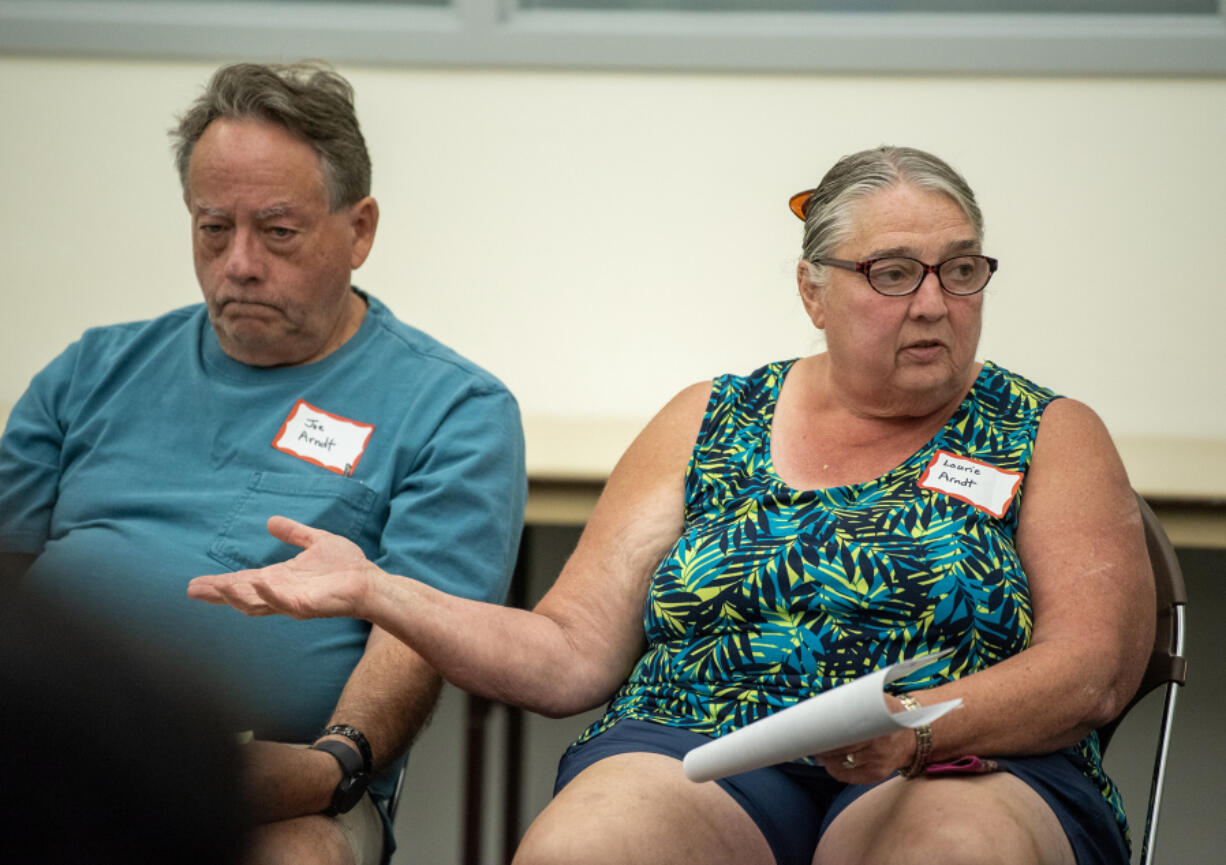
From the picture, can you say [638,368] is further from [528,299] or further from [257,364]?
[257,364]

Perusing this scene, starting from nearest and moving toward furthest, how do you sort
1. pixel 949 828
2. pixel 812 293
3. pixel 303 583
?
pixel 949 828
pixel 303 583
pixel 812 293

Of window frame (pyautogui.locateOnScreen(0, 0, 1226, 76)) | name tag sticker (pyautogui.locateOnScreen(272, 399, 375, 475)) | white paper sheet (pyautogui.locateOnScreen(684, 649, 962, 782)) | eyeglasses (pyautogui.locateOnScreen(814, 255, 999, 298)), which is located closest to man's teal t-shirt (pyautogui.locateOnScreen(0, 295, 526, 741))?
name tag sticker (pyautogui.locateOnScreen(272, 399, 375, 475))

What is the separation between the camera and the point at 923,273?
1.88 m

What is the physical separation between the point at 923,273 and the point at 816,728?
0.88 m

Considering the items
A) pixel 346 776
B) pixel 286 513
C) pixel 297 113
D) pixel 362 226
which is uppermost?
pixel 297 113

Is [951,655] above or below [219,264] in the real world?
below

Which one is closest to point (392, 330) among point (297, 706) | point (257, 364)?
point (257, 364)

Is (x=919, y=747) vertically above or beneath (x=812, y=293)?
beneath

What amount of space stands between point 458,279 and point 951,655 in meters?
2.15

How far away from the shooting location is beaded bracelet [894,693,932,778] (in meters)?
1.50

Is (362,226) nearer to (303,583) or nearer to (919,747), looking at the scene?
(303,583)

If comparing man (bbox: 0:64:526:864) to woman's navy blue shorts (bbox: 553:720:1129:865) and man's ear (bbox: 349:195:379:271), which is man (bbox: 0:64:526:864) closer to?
man's ear (bbox: 349:195:379:271)

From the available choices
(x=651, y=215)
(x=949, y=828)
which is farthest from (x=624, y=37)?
(x=949, y=828)

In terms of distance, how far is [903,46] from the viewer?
3350mm
